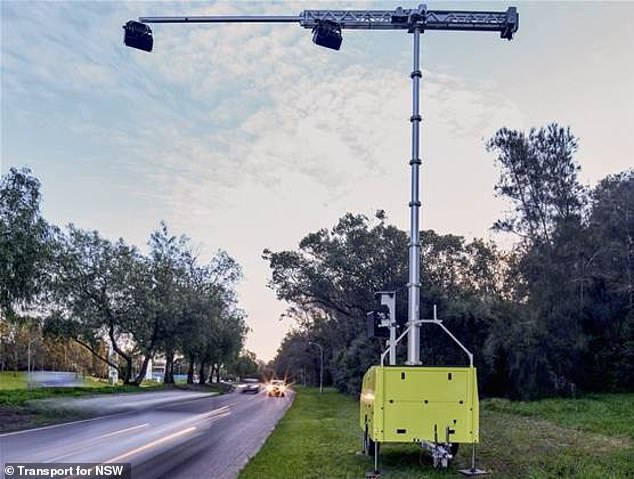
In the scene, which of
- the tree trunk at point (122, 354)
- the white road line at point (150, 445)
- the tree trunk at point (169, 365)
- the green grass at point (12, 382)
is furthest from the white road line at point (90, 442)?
the tree trunk at point (169, 365)

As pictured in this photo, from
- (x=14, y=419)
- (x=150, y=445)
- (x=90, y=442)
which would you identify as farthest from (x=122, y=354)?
(x=150, y=445)

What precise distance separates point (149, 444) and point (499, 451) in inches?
290

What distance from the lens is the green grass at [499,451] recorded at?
1113 centimetres

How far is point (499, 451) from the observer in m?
14.2

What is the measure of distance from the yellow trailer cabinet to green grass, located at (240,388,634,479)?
640 mm

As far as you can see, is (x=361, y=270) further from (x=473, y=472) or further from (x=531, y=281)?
(x=473, y=472)

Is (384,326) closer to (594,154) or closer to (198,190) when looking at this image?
(198,190)

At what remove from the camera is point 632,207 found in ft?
109

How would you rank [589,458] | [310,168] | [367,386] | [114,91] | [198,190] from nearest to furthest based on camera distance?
1. [589,458]
2. [367,386]
3. [114,91]
4. [310,168]
5. [198,190]

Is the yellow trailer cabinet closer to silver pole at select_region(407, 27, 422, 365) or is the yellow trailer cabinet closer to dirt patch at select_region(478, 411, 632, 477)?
dirt patch at select_region(478, 411, 632, 477)

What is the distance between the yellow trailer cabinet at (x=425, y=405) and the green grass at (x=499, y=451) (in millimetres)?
640

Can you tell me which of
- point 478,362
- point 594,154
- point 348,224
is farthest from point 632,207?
point 348,224

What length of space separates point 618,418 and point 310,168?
580 inches

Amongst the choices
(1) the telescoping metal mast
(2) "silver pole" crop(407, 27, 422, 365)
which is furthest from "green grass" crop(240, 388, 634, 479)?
(1) the telescoping metal mast
